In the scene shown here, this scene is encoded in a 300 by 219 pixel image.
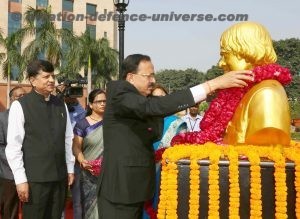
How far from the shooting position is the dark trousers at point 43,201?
2.53m

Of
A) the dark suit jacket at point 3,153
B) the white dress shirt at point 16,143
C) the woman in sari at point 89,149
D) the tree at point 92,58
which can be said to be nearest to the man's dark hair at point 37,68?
the white dress shirt at point 16,143

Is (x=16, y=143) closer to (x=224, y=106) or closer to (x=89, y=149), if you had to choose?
(x=89, y=149)

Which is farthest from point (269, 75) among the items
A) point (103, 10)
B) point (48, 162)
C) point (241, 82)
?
point (103, 10)

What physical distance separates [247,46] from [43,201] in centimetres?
157

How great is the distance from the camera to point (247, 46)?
2180 millimetres

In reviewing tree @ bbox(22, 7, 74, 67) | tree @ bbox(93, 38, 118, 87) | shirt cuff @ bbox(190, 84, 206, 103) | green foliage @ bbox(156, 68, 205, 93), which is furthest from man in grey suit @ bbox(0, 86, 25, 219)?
green foliage @ bbox(156, 68, 205, 93)

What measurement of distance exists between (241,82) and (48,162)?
1366 mm

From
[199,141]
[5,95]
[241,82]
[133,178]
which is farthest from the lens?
[5,95]

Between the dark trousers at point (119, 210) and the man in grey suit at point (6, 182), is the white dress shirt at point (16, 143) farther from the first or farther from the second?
the man in grey suit at point (6, 182)

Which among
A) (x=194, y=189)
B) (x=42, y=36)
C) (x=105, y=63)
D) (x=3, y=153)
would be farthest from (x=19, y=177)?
(x=105, y=63)

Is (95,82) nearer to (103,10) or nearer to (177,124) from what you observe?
(103,10)

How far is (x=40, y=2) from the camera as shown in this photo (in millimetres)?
27750

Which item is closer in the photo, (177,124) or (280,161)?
(280,161)

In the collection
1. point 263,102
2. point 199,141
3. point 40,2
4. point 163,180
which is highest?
point 40,2
